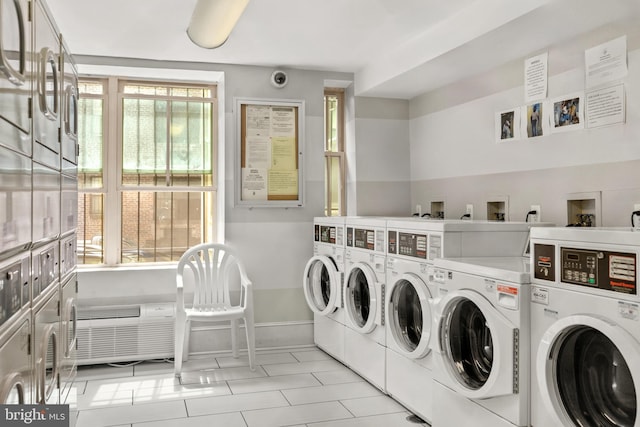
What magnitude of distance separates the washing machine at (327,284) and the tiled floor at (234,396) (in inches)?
8.6

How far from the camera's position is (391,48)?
4.32 m

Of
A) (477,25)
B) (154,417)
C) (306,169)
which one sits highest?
(477,25)

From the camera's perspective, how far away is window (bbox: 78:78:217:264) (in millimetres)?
4793

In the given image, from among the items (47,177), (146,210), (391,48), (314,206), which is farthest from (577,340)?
(146,210)

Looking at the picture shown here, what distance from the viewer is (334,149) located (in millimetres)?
5379

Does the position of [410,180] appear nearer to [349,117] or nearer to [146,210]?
[349,117]

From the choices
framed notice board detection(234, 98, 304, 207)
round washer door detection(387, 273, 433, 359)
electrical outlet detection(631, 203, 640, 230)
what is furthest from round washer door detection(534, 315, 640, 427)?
framed notice board detection(234, 98, 304, 207)

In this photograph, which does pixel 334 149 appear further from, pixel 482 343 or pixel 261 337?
pixel 482 343

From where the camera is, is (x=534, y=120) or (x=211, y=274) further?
(x=211, y=274)

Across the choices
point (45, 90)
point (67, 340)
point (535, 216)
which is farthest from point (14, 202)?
point (535, 216)

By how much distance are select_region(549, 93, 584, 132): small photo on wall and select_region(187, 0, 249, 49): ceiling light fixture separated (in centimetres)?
193

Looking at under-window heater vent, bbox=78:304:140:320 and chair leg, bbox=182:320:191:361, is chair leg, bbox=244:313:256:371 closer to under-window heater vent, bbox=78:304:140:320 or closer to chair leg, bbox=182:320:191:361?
chair leg, bbox=182:320:191:361

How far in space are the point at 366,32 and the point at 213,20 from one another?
1.15 m

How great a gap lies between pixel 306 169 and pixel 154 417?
2.50 m
